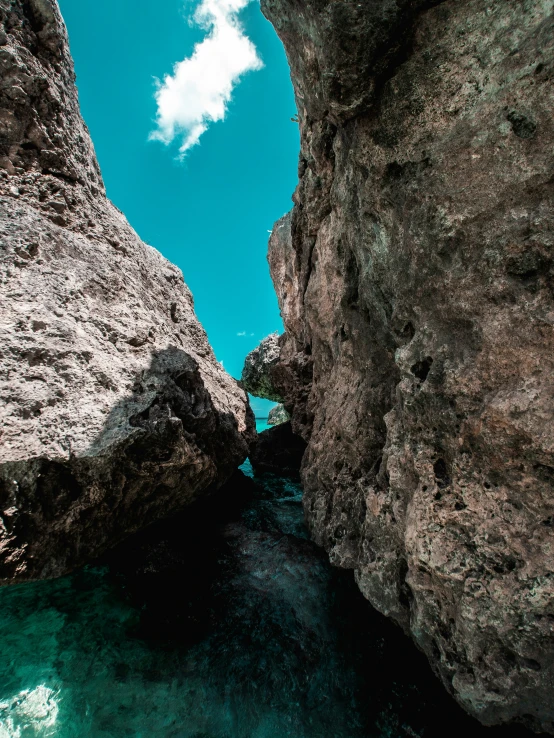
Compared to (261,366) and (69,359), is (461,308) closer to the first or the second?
(69,359)

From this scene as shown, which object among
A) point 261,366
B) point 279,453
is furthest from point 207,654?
point 261,366

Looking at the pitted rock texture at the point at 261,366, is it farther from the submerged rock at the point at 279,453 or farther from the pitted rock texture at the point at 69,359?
the pitted rock texture at the point at 69,359

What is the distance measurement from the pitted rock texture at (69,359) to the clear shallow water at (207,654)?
1.27m

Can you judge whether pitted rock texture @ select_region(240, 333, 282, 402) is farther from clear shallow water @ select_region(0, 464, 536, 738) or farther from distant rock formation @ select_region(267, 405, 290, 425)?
distant rock formation @ select_region(267, 405, 290, 425)

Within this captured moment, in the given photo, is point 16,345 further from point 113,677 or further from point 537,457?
point 537,457

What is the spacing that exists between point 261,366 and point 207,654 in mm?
14623

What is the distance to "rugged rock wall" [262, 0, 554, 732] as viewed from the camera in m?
3.37

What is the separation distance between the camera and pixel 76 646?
17.8ft

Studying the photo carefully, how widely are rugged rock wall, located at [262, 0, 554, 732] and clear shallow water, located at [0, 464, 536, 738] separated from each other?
3.79 feet

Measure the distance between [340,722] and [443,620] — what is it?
76.9 inches

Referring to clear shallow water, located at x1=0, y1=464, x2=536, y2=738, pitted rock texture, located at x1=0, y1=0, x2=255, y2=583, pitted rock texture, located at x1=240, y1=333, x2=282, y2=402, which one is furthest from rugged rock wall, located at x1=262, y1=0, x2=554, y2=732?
pitted rock texture, located at x1=240, y1=333, x2=282, y2=402

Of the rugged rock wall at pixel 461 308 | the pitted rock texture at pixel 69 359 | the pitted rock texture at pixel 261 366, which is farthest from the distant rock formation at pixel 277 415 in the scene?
the rugged rock wall at pixel 461 308

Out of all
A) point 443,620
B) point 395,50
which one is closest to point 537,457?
point 443,620

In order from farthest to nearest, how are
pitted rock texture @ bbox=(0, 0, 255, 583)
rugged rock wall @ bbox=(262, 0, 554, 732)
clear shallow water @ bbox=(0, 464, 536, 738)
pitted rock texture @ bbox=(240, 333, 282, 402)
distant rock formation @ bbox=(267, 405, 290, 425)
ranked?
distant rock formation @ bbox=(267, 405, 290, 425)
pitted rock texture @ bbox=(240, 333, 282, 402)
pitted rock texture @ bbox=(0, 0, 255, 583)
clear shallow water @ bbox=(0, 464, 536, 738)
rugged rock wall @ bbox=(262, 0, 554, 732)
